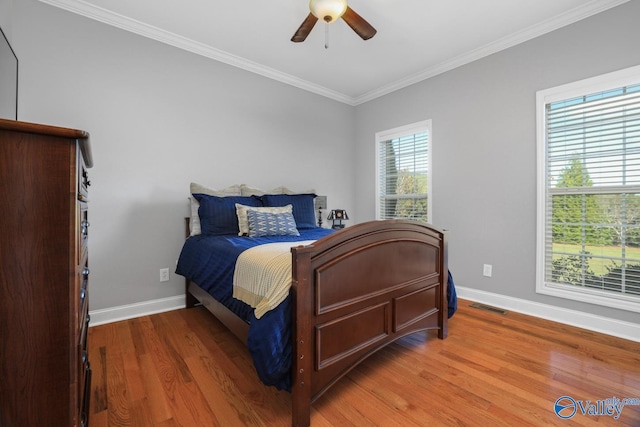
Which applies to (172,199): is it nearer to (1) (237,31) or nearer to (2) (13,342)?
(1) (237,31)

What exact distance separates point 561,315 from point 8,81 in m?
4.51

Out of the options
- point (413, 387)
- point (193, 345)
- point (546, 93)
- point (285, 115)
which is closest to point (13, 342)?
point (193, 345)

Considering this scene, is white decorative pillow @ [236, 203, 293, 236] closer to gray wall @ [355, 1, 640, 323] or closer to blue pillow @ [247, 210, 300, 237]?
blue pillow @ [247, 210, 300, 237]

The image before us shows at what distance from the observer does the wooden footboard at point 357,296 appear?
133cm

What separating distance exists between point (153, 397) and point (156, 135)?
2194 mm

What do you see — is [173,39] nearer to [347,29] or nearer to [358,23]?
[347,29]

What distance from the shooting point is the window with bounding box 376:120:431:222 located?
11.8 ft

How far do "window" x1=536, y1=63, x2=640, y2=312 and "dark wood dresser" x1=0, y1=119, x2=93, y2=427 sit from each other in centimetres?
330

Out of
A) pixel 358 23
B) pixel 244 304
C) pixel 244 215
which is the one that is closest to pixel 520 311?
pixel 244 304

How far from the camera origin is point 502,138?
9.44 ft

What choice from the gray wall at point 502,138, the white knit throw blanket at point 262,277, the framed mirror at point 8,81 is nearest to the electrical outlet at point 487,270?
the gray wall at point 502,138

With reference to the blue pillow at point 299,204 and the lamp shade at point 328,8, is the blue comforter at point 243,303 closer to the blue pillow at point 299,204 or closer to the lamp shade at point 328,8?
the blue pillow at point 299,204

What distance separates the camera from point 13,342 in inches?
28.5

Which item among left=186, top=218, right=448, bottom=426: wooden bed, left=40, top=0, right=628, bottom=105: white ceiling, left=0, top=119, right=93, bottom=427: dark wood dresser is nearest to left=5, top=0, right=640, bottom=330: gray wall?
left=40, top=0, right=628, bottom=105: white ceiling
